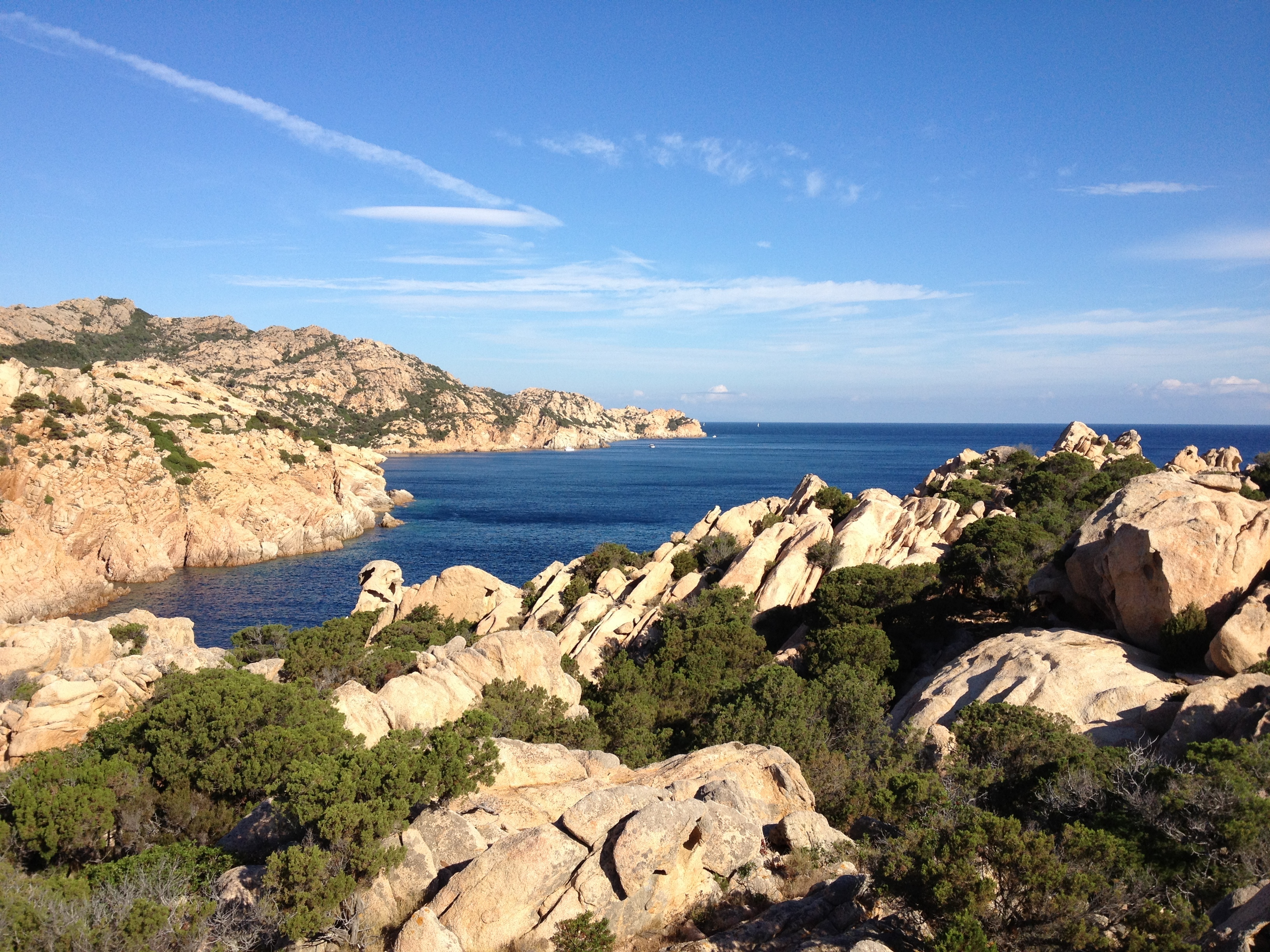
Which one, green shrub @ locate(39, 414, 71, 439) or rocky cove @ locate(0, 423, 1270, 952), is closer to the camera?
rocky cove @ locate(0, 423, 1270, 952)

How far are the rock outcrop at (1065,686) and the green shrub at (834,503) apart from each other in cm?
2005

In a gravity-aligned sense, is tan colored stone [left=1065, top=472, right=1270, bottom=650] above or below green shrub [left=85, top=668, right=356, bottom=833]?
above

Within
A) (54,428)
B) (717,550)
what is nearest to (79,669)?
(717,550)

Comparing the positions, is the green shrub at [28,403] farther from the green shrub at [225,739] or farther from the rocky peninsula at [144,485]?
the green shrub at [225,739]

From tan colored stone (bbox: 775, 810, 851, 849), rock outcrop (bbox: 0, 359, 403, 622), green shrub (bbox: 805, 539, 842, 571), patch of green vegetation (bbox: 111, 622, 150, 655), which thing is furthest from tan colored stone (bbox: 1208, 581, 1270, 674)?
rock outcrop (bbox: 0, 359, 403, 622)

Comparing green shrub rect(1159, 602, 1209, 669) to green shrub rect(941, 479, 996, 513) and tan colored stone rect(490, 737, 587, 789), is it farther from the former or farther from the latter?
green shrub rect(941, 479, 996, 513)

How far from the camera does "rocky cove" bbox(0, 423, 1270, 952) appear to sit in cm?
1024

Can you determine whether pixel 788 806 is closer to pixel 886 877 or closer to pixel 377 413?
pixel 886 877

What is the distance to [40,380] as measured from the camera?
68.6m

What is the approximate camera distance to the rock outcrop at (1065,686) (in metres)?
18.1

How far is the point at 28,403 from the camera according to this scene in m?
64.0

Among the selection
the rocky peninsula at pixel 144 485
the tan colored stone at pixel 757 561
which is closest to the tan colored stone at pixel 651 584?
the tan colored stone at pixel 757 561

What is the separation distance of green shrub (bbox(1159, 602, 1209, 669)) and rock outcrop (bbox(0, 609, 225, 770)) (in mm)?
30689

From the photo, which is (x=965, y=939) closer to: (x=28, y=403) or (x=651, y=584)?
(x=651, y=584)
